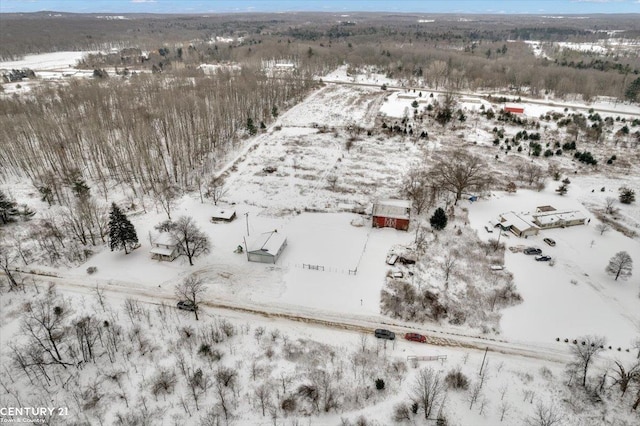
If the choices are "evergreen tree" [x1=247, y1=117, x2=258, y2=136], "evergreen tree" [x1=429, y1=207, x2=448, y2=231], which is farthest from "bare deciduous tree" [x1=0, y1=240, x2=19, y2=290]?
"evergreen tree" [x1=247, y1=117, x2=258, y2=136]

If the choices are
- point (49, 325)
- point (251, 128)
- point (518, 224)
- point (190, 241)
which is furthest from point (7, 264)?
point (518, 224)

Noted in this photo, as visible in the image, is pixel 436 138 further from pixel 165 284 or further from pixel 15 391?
pixel 15 391

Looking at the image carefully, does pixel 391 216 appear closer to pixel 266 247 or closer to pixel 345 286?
pixel 345 286

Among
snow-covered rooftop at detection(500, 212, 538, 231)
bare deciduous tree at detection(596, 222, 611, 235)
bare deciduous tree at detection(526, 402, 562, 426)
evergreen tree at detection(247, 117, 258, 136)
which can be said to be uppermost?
evergreen tree at detection(247, 117, 258, 136)

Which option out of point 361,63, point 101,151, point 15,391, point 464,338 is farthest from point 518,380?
point 361,63

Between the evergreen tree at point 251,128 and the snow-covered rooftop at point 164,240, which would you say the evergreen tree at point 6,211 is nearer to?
the snow-covered rooftop at point 164,240

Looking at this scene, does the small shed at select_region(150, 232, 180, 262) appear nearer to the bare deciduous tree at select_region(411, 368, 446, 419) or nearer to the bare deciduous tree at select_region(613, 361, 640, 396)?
the bare deciduous tree at select_region(411, 368, 446, 419)
